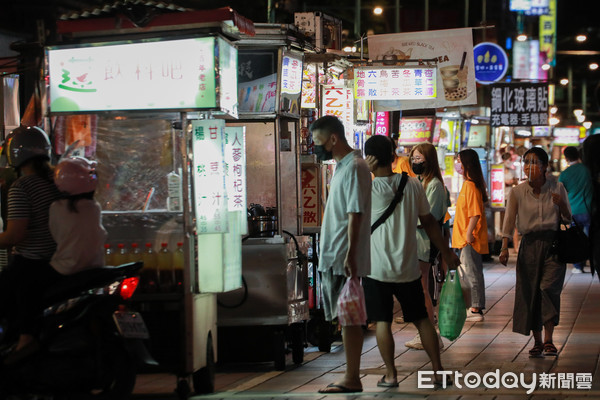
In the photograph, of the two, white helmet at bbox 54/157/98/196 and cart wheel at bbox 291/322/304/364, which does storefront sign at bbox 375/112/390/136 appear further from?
white helmet at bbox 54/157/98/196

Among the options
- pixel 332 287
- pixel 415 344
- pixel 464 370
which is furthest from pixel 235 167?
pixel 415 344

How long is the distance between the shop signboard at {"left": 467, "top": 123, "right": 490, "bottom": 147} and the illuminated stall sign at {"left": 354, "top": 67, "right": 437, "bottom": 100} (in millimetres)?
11950

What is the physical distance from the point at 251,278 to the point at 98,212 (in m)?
2.64

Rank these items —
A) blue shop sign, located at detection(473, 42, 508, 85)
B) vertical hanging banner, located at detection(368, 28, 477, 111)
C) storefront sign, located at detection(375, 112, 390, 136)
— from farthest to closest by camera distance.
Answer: blue shop sign, located at detection(473, 42, 508, 85)
storefront sign, located at detection(375, 112, 390, 136)
vertical hanging banner, located at detection(368, 28, 477, 111)

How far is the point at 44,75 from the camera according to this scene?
7.59m

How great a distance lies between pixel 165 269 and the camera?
736cm

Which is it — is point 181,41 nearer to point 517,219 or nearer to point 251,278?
point 251,278

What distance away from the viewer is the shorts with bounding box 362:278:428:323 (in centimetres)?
765

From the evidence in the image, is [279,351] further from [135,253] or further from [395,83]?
[395,83]

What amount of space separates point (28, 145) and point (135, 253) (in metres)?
1.23

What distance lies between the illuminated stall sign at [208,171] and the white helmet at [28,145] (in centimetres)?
113

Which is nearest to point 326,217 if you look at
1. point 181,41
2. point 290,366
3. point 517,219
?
point 181,41

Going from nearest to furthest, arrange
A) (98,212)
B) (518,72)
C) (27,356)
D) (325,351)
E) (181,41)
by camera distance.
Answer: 1. (27,356)
2. (98,212)
3. (181,41)
4. (325,351)
5. (518,72)

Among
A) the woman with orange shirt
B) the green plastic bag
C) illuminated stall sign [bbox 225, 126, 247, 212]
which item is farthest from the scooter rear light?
the woman with orange shirt
